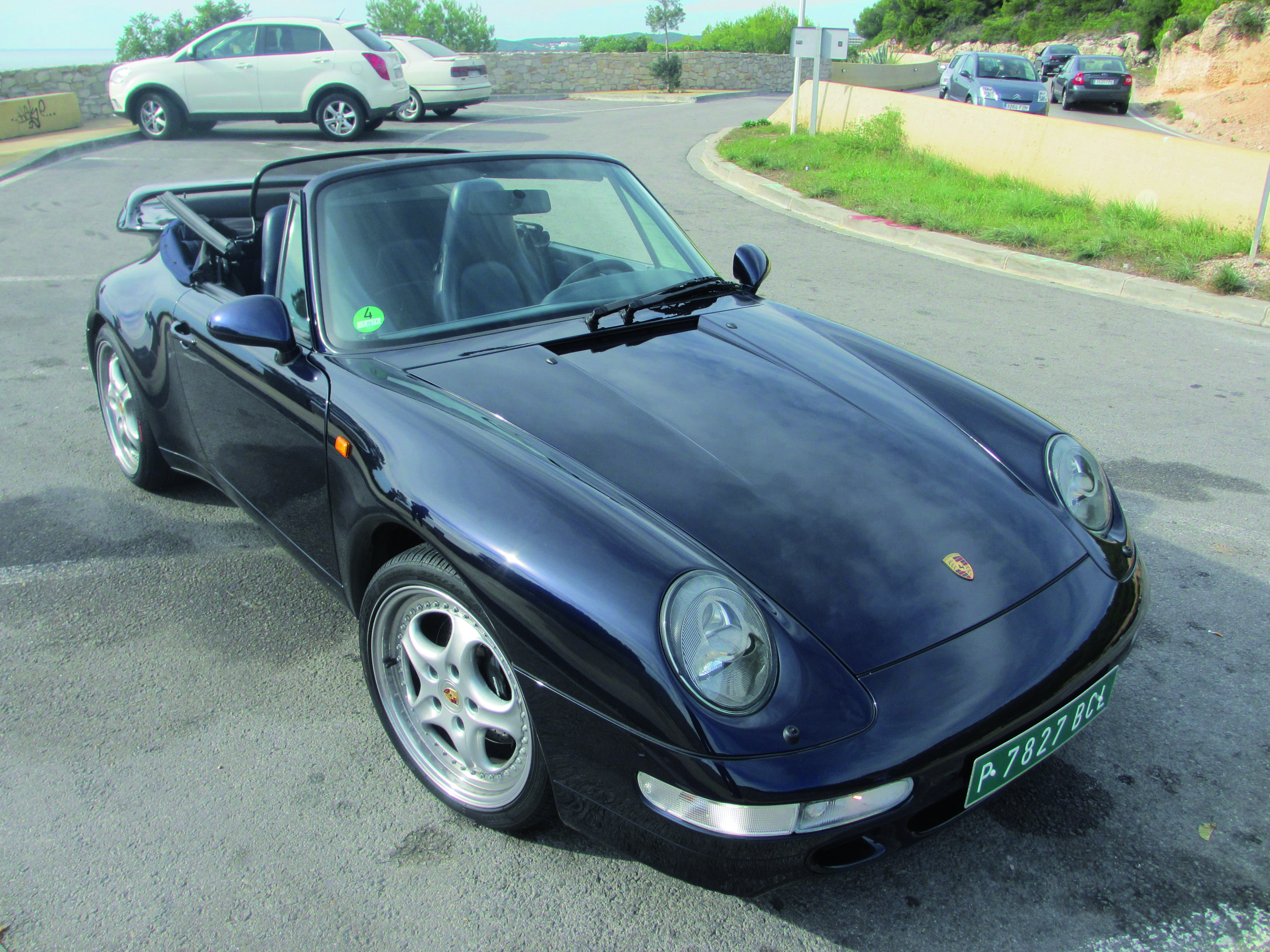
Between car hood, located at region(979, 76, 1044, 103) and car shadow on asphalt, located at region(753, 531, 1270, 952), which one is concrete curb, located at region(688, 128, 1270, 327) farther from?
car hood, located at region(979, 76, 1044, 103)

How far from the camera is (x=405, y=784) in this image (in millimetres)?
2375

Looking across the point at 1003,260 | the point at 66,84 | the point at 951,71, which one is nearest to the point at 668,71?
the point at 951,71

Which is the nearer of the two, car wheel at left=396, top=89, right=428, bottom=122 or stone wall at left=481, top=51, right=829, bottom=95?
car wheel at left=396, top=89, right=428, bottom=122

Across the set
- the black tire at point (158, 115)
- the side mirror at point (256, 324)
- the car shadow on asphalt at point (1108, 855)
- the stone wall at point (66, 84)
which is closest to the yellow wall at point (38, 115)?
the stone wall at point (66, 84)

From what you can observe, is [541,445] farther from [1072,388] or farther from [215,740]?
[1072,388]

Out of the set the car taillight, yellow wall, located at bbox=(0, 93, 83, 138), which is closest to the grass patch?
the car taillight

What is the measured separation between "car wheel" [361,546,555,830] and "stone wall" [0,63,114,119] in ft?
69.6

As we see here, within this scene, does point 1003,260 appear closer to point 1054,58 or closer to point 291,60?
point 291,60

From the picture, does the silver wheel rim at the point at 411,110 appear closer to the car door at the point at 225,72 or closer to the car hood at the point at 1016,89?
the car door at the point at 225,72

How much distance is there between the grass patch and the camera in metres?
8.17

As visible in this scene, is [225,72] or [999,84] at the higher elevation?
[225,72]

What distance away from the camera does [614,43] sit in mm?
95000

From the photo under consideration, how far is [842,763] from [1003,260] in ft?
24.9

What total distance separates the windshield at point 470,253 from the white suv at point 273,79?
12990mm
